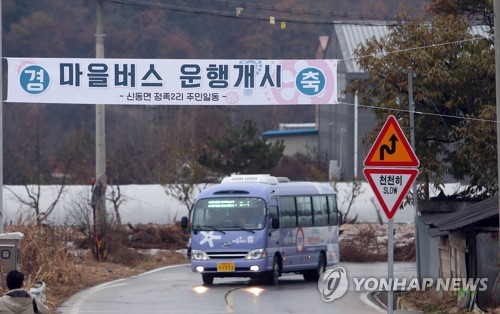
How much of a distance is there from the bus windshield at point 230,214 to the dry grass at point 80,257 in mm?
3262

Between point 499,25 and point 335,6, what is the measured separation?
2037 inches

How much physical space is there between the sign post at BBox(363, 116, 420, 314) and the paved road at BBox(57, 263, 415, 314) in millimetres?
6451

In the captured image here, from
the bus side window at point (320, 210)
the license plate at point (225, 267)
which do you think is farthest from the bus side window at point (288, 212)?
the license plate at point (225, 267)

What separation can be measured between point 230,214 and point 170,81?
5.41 m

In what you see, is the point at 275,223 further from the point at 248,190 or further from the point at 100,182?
the point at 100,182

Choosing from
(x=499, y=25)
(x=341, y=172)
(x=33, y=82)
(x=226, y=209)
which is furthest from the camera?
(x=341, y=172)

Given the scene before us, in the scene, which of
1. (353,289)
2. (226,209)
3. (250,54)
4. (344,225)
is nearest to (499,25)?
(353,289)

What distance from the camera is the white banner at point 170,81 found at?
20656 millimetres

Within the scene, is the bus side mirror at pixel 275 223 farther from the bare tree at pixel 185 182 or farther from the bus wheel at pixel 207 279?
the bare tree at pixel 185 182

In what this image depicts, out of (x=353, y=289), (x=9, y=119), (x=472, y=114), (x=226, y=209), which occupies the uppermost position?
(x=9, y=119)

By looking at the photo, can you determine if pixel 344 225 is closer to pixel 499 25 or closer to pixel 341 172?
pixel 341 172

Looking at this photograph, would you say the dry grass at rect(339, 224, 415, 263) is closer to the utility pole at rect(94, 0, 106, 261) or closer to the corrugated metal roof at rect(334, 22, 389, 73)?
the utility pole at rect(94, 0, 106, 261)

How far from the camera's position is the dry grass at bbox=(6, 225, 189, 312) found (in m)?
20.8

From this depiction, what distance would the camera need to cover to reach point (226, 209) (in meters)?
25.0
